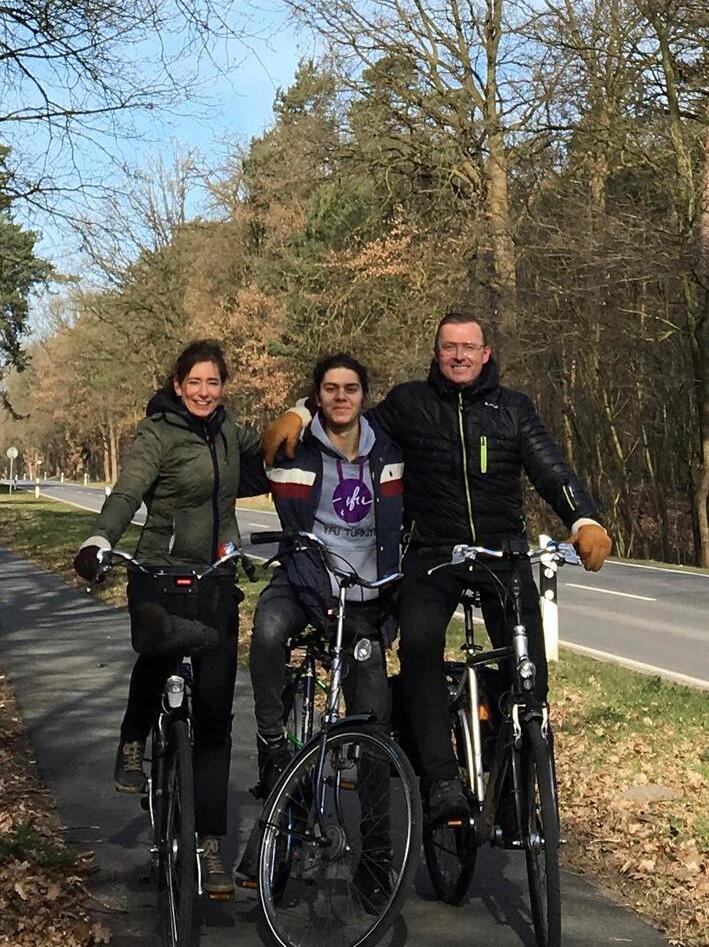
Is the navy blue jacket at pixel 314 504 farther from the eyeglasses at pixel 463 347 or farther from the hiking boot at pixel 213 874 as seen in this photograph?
the hiking boot at pixel 213 874

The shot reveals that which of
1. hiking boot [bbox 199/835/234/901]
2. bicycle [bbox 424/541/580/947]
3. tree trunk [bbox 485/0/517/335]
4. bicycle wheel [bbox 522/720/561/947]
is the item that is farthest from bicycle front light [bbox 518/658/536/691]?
tree trunk [bbox 485/0/517/335]

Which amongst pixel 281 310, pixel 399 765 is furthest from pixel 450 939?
pixel 281 310

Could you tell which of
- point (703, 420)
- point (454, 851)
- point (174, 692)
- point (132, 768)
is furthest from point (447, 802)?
point (703, 420)

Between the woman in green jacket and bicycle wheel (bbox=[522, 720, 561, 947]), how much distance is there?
107 centimetres

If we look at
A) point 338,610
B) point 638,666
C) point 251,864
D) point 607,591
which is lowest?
point 607,591

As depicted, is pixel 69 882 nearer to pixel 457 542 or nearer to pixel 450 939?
pixel 450 939

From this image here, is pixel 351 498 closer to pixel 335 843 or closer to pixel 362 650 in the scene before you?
pixel 362 650

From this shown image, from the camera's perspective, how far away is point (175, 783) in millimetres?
4047

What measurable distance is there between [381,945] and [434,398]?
1.94m

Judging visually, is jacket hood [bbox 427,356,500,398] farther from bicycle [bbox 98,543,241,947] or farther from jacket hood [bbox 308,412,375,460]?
bicycle [bbox 98,543,241,947]

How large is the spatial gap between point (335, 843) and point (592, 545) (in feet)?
4.28

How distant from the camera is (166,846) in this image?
4.05 metres

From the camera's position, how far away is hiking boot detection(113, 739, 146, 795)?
187 inches

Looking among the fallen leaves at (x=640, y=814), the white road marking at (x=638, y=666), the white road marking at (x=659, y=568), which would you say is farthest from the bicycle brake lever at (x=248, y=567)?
the white road marking at (x=659, y=568)
